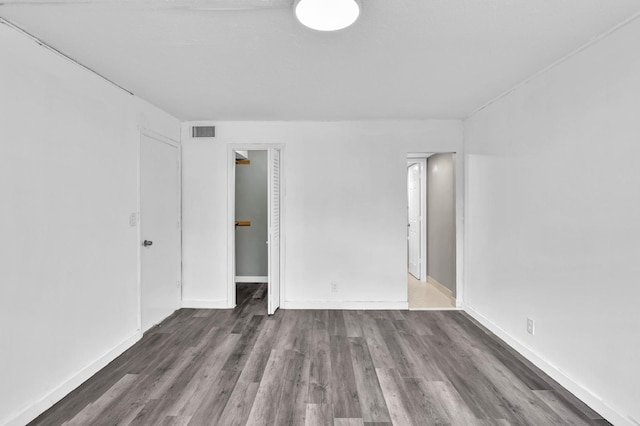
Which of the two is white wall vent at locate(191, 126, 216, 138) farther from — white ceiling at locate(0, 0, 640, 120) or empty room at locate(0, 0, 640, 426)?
white ceiling at locate(0, 0, 640, 120)

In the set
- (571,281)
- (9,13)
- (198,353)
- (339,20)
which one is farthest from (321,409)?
(9,13)

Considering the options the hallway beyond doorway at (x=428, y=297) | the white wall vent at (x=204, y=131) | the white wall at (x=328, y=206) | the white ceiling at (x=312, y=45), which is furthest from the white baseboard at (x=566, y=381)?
the white wall vent at (x=204, y=131)

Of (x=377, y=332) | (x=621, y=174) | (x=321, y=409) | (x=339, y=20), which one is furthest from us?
(x=377, y=332)

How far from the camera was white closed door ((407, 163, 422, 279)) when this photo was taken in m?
5.66

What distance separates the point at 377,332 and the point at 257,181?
124 inches

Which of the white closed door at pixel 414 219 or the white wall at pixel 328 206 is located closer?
the white wall at pixel 328 206

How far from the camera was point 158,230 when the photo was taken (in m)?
3.56

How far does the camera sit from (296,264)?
160 inches

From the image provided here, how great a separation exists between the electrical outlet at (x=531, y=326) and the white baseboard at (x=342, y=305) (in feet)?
4.86

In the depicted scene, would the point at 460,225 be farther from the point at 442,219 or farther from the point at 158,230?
the point at 158,230

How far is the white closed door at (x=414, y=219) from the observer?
18.6 ft

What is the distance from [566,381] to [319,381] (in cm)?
176

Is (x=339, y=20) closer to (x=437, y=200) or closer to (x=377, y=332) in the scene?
(x=377, y=332)

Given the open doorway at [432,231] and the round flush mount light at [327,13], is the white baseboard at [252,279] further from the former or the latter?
the round flush mount light at [327,13]
